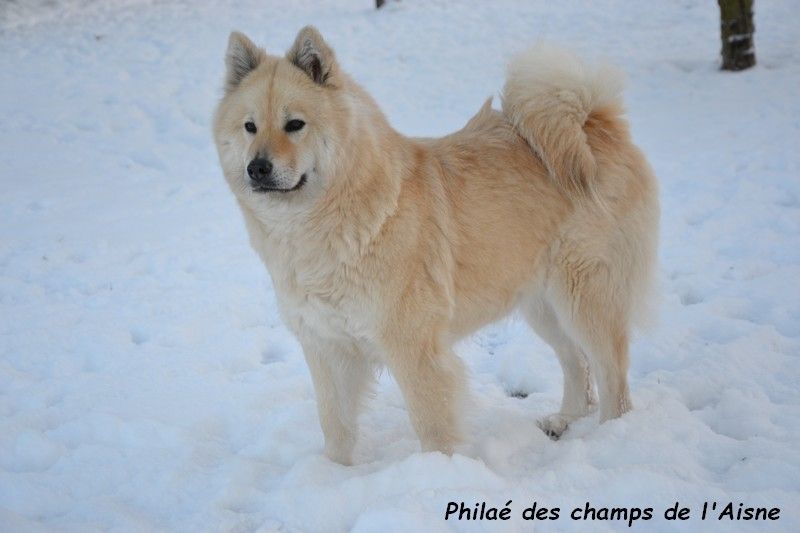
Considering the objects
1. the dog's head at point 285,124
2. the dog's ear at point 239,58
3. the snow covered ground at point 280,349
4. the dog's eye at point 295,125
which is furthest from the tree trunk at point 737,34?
the dog's eye at point 295,125

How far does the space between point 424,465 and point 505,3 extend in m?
11.1

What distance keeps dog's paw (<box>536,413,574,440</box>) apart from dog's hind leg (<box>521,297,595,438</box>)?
62mm

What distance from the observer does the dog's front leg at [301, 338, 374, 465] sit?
276 centimetres

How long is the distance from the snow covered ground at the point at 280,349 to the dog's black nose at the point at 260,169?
115 cm

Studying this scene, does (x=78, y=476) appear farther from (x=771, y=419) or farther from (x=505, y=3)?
(x=505, y=3)

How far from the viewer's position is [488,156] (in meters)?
2.96

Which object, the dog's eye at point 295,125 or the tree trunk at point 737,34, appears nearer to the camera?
the dog's eye at point 295,125

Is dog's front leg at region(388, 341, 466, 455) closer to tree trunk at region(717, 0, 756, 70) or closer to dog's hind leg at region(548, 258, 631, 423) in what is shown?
dog's hind leg at region(548, 258, 631, 423)

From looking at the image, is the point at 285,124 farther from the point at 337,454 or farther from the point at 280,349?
the point at 280,349

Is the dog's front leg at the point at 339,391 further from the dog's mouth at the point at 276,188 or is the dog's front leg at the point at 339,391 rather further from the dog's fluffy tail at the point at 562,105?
the dog's fluffy tail at the point at 562,105

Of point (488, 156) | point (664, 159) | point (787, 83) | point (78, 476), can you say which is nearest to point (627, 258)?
point (488, 156)

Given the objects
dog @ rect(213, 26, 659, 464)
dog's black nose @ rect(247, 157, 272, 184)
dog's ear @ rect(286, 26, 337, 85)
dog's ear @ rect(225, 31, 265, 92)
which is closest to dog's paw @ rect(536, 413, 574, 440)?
dog @ rect(213, 26, 659, 464)

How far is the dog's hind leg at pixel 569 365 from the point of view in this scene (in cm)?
326

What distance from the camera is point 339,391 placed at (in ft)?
9.24
